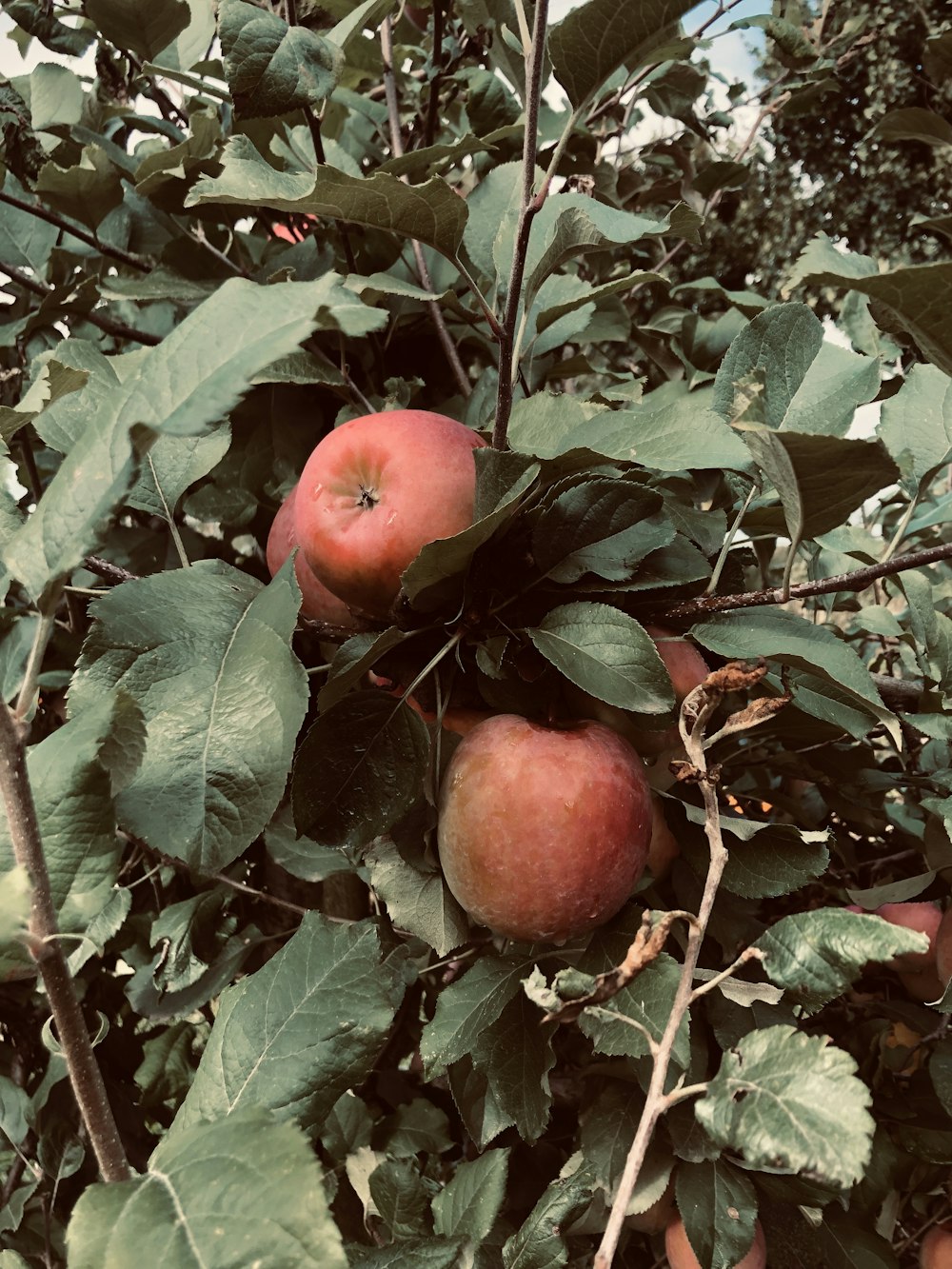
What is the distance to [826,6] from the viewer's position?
102cm

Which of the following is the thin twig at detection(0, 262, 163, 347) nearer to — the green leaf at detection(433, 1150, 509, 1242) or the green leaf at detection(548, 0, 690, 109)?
the green leaf at detection(548, 0, 690, 109)

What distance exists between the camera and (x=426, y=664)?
1.67 ft

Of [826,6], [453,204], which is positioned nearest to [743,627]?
[453,204]

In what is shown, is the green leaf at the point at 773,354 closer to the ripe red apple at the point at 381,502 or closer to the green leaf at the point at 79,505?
the ripe red apple at the point at 381,502

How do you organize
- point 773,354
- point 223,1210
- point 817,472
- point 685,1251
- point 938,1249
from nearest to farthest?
point 223,1210, point 817,472, point 773,354, point 685,1251, point 938,1249

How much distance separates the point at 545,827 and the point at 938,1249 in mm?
582

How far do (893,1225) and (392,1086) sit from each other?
42 centimetres

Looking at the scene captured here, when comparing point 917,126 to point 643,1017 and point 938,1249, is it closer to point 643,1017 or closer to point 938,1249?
point 643,1017

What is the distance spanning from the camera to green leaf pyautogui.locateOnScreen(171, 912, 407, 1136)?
1.21 feet

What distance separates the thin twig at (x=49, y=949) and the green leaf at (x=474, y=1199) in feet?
0.91

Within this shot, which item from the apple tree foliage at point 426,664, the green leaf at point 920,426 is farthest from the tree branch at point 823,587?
the green leaf at point 920,426

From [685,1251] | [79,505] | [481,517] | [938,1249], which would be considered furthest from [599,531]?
[938,1249]

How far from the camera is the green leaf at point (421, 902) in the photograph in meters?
0.52

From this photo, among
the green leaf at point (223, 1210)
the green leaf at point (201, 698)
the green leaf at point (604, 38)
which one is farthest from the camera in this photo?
the green leaf at point (604, 38)
